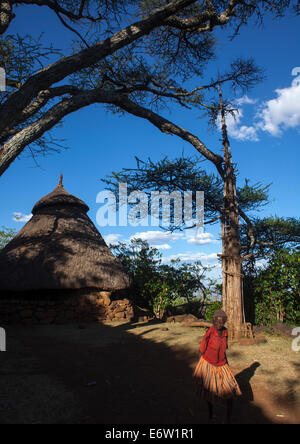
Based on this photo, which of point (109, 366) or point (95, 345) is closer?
point (109, 366)

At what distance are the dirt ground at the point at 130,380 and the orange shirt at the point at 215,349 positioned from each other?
66 centimetres

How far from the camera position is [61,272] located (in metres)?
9.70

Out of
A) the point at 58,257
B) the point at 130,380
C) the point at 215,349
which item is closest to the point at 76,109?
the point at 215,349

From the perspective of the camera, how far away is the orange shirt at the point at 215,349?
A: 11.0ft

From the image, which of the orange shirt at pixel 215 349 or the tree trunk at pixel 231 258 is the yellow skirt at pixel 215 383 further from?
the tree trunk at pixel 231 258

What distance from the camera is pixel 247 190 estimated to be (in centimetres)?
1017

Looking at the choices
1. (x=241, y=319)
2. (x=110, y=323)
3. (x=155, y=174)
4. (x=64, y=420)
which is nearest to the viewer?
(x=64, y=420)

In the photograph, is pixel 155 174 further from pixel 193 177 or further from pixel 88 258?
pixel 88 258

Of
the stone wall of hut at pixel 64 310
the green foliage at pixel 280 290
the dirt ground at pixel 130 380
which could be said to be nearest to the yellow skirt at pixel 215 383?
the dirt ground at pixel 130 380

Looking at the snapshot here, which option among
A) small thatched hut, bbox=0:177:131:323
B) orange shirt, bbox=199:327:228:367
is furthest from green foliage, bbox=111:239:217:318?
orange shirt, bbox=199:327:228:367

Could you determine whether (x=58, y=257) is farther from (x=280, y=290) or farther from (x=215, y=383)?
(x=215, y=383)

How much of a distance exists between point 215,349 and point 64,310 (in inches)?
303

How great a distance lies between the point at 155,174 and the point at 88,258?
4.17m

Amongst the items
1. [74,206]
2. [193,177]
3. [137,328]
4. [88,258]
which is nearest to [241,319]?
[137,328]
